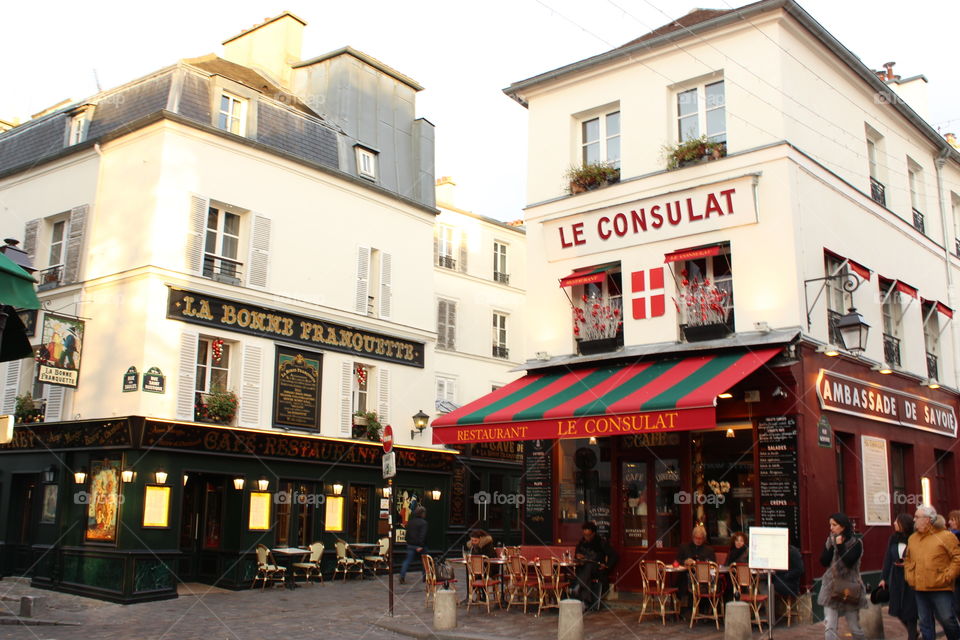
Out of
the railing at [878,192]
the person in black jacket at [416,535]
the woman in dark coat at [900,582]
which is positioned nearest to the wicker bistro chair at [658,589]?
the woman in dark coat at [900,582]

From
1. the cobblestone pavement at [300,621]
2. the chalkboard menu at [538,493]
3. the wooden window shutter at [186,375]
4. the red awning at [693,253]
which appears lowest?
the cobblestone pavement at [300,621]

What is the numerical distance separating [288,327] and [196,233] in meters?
2.76

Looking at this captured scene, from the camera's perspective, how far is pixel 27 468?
692 inches

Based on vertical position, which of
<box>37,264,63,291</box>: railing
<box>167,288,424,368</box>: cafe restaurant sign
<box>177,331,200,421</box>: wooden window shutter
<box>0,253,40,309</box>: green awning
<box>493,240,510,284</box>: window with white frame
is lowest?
<box>0,253,40,309</box>: green awning

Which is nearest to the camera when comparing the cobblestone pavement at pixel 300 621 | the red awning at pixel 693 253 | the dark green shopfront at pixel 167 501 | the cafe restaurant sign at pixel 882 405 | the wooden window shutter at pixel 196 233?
the cobblestone pavement at pixel 300 621

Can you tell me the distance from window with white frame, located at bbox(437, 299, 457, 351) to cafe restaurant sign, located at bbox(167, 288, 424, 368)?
160 inches

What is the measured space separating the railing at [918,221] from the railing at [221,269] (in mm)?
13364

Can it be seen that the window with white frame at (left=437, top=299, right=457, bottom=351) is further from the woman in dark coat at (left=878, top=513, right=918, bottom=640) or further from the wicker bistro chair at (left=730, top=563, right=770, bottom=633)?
the woman in dark coat at (left=878, top=513, right=918, bottom=640)

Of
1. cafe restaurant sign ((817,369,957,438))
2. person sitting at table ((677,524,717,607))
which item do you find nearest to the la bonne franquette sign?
cafe restaurant sign ((817,369,957,438))

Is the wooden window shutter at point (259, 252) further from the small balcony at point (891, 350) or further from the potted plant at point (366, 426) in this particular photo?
the small balcony at point (891, 350)

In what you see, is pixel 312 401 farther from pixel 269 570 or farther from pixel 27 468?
pixel 27 468

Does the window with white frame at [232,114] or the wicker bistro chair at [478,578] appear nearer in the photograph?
the wicker bistro chair at [478,578]

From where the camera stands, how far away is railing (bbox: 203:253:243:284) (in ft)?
57.3

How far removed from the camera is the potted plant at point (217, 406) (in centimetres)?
1673
